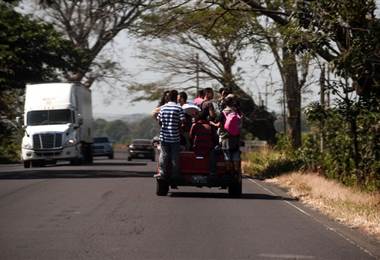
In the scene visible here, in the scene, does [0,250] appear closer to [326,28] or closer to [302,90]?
[326,28]

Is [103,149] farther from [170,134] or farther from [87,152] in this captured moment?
[170,134]

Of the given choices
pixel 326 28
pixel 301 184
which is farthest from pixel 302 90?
pixel 326 28

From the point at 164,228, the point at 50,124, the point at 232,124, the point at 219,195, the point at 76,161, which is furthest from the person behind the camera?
the point at 76,161

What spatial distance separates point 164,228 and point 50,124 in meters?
25.3

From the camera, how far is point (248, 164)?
35625 millimetres

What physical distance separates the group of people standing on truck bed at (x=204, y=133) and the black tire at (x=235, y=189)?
1.17 ft

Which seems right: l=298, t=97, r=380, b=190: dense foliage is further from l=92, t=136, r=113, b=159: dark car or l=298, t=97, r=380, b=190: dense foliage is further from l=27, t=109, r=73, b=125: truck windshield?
l=92, t=136, r=113, b=159: dark car

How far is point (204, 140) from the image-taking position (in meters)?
18.8

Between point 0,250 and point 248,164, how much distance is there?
24.9m

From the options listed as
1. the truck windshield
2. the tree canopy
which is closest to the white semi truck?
the truck windshield

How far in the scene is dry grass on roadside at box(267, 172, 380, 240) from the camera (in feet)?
48.1

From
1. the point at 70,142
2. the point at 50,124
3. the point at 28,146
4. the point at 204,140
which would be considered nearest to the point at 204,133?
the point at 204,140

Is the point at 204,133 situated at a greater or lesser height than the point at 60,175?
greater

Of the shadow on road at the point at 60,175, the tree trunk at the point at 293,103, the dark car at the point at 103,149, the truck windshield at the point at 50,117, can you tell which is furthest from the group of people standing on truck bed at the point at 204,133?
the dark car at the point at 103,149
